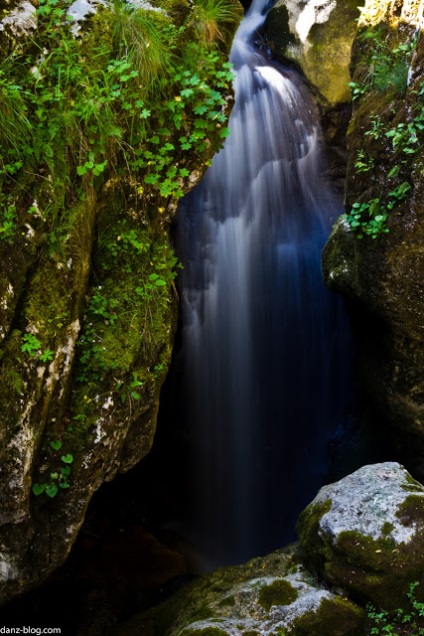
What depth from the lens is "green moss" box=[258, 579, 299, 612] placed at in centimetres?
318

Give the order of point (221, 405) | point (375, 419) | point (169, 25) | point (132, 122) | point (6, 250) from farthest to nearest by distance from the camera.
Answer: point (221, 405), point (375, 419), point (169, 25), point (132, 122), point (6, 250)

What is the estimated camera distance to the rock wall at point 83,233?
3.07 meters

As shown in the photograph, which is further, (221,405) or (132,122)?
(221,405)

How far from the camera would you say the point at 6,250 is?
305 cm

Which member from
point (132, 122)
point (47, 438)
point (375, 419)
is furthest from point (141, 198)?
point (375, 419)

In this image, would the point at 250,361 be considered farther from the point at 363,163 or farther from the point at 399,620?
the point at 399,620

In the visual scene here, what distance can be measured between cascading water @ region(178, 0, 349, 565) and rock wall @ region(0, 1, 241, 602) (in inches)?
90.2

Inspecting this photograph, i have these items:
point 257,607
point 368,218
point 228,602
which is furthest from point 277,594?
point 368,218

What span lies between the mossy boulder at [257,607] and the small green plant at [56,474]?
1.14 metres

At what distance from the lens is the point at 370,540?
10.4 ft

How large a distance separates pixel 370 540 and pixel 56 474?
1988 millimetres

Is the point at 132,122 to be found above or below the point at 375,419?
above

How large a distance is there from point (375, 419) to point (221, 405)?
1773mm

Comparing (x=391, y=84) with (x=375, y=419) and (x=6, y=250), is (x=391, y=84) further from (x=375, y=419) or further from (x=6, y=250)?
(x=6, y=250)
